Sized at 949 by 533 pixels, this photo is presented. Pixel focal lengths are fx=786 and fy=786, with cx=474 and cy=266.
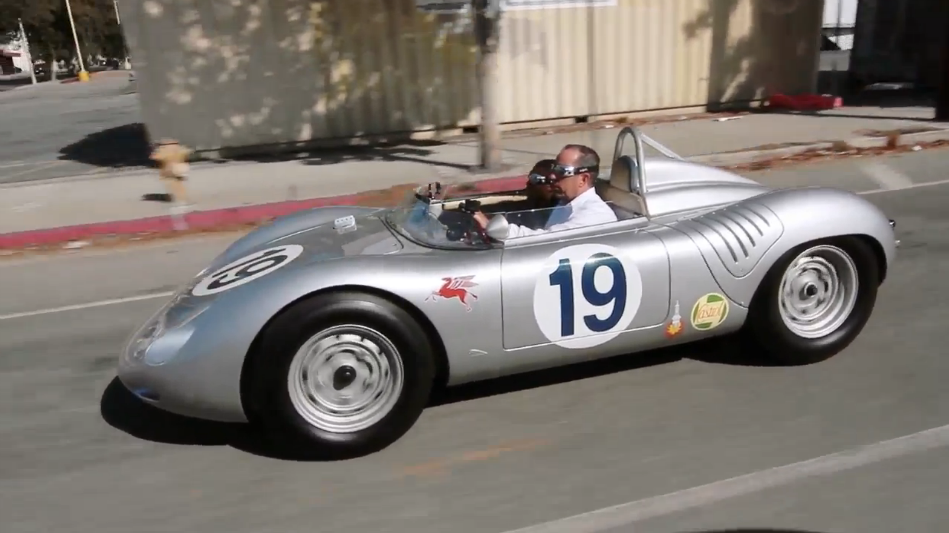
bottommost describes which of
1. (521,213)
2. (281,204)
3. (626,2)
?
(281,204)

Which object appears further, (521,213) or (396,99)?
(396,99)

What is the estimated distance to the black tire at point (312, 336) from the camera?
3197 mm

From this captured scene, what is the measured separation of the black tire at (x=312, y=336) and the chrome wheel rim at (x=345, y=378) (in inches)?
1.1

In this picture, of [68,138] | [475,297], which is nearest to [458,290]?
[475,297]

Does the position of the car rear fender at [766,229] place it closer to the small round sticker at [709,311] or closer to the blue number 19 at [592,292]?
the small round sticker at [709,311]

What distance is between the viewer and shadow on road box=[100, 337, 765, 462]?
362 centimetres

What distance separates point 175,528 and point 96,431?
1089 mm

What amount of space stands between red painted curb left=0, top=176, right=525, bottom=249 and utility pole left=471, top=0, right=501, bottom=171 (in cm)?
162

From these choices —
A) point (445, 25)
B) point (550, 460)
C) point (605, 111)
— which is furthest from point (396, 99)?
point (550, 460)

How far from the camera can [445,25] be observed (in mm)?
12336

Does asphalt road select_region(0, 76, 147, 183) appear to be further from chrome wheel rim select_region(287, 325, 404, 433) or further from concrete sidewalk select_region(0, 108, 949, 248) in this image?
chrome wheel rim select_region(287, 325, 404, 433)

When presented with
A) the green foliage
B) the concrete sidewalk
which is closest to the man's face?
the concrete sidewalk

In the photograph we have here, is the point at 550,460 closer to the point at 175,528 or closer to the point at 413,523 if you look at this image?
the point at 413,523

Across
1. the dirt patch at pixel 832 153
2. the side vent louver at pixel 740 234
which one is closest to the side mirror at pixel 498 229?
the side vent louver at pixel 740 234
